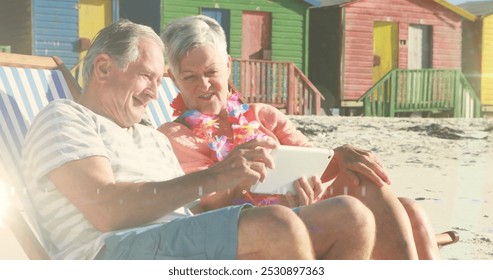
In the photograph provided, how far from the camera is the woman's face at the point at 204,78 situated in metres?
2.79

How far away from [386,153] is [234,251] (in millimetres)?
9111

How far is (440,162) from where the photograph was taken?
10.5m

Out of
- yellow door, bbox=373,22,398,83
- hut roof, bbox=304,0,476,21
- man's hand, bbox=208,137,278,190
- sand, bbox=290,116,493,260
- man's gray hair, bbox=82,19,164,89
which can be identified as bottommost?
sand, bbox=290,116,493,260

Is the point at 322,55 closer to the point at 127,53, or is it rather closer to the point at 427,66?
the point at 427,66

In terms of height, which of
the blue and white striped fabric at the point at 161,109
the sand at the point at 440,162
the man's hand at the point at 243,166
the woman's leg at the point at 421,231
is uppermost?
the blue and white striped fabric at the point at 161,109

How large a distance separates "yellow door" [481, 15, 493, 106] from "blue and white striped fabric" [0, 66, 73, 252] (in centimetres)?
1949

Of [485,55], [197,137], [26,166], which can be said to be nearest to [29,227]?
[26,166]

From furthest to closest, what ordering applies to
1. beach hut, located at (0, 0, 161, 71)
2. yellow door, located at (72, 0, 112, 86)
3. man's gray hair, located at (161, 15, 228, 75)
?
1. yellow door, located at (72, 0, 112, 86)
2. beach hut, located at (0, 0, 161, 71)
3. man's gray hair, located at (161, 15, 228, 75)

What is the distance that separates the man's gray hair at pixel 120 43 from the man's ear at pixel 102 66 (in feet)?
0.04

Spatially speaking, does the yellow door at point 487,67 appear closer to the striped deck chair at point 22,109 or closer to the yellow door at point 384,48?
the yellow door at point 384,48

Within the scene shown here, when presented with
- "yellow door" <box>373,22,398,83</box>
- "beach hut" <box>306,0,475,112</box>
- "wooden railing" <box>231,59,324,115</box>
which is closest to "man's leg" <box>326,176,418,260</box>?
"wooden railing" <box>231,59,324,115</box>

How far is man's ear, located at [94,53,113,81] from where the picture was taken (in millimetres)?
2332

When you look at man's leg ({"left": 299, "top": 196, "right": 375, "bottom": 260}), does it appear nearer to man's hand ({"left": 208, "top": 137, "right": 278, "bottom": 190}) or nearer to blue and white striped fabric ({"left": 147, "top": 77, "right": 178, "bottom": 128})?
man's hand ({"left": 208, "top": 137, "right": 278, "bottom": 190})

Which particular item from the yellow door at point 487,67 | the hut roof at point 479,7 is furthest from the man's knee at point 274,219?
the hut roof at point 479,7
